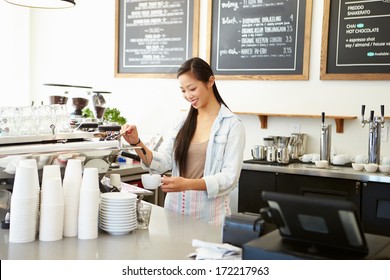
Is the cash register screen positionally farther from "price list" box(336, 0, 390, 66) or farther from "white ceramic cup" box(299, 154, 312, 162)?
"price list" box(336, 0, 390, 66)

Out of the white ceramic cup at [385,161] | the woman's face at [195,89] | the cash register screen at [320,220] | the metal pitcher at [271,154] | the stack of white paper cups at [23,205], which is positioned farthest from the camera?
the metal pitcher at [271,154]

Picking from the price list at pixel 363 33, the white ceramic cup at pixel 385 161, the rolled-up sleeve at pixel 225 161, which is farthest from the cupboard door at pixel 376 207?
the rolled-up sleeve at pixel 225 161

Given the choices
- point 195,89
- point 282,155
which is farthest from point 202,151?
point 282,155

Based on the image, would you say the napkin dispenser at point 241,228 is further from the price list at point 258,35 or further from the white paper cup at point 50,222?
the price list at point 258,35

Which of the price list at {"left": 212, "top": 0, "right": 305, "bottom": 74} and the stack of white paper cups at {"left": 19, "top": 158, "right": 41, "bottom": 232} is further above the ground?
the price list at {"left": 212, "top": 0, "right": 305, "bottom": 74}

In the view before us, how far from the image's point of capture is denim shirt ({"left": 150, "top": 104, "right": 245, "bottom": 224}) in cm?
233

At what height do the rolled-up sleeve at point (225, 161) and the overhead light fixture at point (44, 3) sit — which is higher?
the overhead light fixture at point (44, 3)

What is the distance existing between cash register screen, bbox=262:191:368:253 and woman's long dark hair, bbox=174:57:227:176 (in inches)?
49.0

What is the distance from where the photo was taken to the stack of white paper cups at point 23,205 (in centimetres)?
176

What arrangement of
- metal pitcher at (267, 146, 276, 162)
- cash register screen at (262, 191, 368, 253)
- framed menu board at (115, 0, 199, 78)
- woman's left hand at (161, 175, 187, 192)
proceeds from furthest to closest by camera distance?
framed menu board at (115, 0, 199, 78), metal pitcher at (267, 146, 276, 162), woman's left hand at (161, 175, 187, 192), cash register screen at (262, 191, 368, 253)

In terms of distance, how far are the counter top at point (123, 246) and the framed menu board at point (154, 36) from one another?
2.70m

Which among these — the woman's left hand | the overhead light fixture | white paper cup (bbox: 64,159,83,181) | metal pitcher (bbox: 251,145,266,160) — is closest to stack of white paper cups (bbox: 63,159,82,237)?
white paper cup (bbox: 64,159,83,181)

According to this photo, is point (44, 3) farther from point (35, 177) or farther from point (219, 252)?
point (219, 252)
